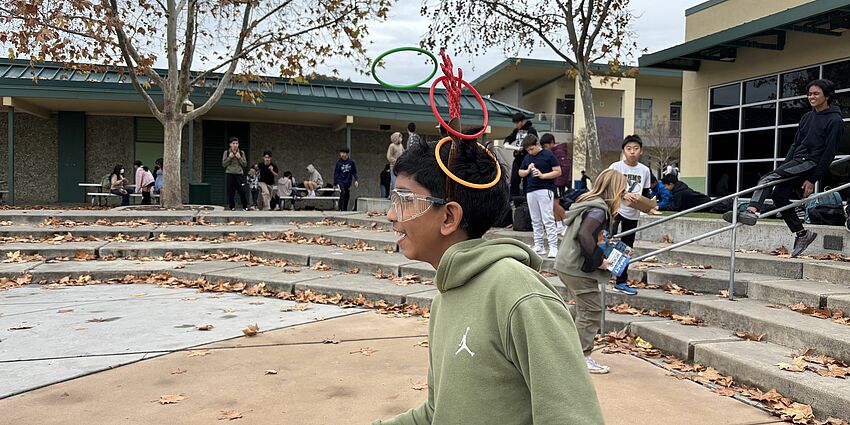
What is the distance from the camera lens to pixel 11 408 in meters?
3.85

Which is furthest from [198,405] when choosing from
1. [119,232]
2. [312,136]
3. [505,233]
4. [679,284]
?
[312,136]

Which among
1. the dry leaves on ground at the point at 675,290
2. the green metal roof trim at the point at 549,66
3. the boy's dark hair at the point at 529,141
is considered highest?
the green metal roof trim at the point at 549,66

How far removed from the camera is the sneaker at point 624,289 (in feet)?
21.2

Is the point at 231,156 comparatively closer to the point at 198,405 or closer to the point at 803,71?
the point at 198,405

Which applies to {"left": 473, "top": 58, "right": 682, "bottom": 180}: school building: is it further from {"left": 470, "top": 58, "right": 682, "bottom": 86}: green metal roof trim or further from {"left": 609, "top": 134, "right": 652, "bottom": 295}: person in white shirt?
{"left": 609, "top": 134, "right": 652, "bottom": 295}: person in white shirt

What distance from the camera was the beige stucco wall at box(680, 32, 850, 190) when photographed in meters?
13.4

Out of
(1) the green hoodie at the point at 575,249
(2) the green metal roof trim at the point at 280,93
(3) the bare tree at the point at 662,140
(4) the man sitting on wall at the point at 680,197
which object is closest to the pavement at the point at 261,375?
(1) the green hoodie at the point at 575,249

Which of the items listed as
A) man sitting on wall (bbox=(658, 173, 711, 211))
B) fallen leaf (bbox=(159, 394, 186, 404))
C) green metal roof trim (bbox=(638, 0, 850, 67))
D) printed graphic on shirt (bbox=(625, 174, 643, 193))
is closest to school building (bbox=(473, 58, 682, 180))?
green metal roof trim (bbox=(638, 0, 850, 67))

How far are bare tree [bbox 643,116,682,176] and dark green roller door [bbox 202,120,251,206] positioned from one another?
25.5m

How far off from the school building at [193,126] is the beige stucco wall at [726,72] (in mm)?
6107

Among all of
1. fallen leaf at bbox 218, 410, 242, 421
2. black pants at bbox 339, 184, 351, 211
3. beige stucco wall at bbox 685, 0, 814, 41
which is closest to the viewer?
fallen leaf at bbox 218, 410, 242, 421

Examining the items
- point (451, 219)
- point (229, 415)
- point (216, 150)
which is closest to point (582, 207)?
point (229, 415)

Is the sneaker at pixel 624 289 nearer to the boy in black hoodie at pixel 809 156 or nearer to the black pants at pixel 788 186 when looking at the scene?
the boy in black hoodie at pixel 809 156

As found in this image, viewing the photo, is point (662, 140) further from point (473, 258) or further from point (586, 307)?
point (473, 258)
